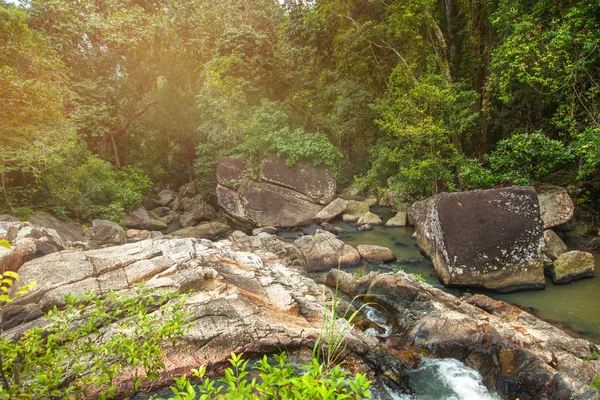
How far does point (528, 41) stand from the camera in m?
9.52

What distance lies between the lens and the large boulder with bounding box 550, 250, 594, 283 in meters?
Result: 8.01

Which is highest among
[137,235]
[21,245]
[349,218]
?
[21,245]

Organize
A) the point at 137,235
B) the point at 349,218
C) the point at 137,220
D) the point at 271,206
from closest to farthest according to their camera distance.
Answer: the point at 137,235 → the point at 349,218 → the point at 271,206 → the point at 137,220

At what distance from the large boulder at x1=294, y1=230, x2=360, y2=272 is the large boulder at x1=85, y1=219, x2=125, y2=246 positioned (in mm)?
7814

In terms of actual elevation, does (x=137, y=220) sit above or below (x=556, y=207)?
above

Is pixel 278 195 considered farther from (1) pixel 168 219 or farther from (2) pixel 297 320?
(2) pixel 297 320

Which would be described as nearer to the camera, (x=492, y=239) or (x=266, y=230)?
(x=492, y=239)

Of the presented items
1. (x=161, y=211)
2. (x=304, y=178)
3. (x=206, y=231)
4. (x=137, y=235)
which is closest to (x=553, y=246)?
(x=304, y=178)

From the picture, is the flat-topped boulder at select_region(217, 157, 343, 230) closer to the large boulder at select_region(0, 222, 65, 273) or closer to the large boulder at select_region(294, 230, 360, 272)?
the large boulder at select_region(294, 230, 360, 272)

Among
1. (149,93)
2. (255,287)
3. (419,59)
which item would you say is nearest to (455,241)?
(255,287)

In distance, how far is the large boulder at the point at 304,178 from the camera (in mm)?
16688

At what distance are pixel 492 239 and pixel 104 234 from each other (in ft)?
45.6

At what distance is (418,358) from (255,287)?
3.52 m

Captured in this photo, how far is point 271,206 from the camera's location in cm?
1642
